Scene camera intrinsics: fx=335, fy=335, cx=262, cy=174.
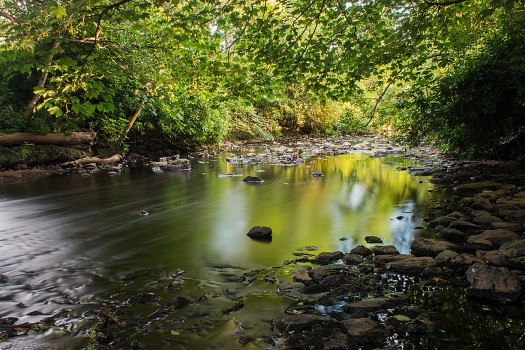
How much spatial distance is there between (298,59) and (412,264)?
4.17 metres

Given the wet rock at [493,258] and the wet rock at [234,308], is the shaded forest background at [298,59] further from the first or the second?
the wet rock at [234,308]

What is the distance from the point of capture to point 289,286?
3.72m

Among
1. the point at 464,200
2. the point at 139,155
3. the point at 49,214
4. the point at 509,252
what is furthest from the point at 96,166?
the point at 509,252

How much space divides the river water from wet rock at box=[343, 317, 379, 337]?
0.76 meters

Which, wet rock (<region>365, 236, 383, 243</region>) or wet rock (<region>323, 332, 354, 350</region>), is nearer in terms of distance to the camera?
wet rock (<region>323, 332, 354, 350</region>)

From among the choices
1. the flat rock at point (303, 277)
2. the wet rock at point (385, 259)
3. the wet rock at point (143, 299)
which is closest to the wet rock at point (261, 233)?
the flat rock at point (303, 277)

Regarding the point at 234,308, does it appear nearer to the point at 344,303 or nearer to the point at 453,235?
the point at 344,303

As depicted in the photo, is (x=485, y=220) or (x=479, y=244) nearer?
(x=479, y=244)

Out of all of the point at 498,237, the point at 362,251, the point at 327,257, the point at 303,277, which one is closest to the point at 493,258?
the point at 498,237

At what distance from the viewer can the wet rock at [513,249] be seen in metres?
3.85

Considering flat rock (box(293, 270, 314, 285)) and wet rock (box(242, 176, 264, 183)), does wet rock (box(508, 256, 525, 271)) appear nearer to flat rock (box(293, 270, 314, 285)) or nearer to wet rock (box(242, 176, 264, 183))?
flat rock (box(293, 270, 314, 285))

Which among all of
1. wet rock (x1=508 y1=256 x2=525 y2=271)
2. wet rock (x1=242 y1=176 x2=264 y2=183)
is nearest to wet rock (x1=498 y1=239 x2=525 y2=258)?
wet rock (x1=508 y1=256 x2=525 y2=271)

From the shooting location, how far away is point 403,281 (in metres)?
3.76

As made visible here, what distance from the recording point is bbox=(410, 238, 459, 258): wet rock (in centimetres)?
438
